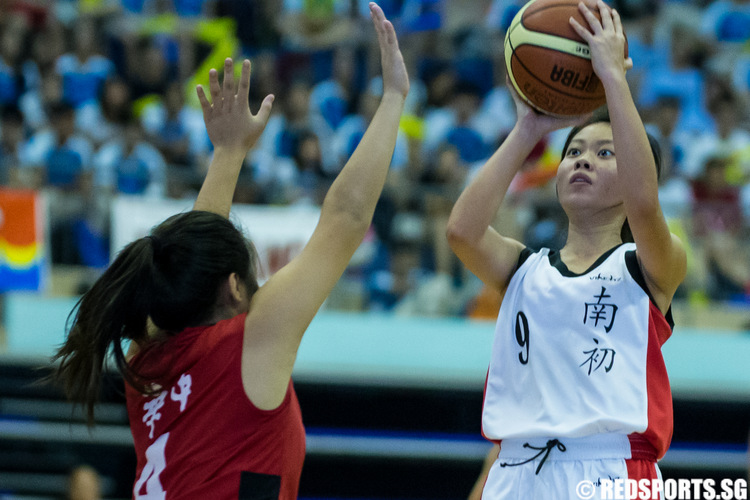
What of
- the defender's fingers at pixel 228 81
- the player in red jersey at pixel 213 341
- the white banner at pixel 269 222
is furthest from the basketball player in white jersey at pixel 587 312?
the white banner at pixel 269 222

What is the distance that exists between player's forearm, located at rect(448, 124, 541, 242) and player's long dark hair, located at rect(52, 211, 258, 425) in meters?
0.79

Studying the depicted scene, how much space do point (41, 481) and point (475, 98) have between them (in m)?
5.98

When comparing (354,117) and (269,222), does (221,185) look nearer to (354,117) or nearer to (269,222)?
(269,222)

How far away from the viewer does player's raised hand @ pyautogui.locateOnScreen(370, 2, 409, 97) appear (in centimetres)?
262

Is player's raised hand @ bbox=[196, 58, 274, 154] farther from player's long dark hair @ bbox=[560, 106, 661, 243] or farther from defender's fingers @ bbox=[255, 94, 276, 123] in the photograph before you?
player's long dark hair @ bbox=[560, 106, 661, 243]

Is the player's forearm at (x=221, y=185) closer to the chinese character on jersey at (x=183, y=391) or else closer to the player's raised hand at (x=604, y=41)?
the chinese character on jersey at (x=183, y=391)

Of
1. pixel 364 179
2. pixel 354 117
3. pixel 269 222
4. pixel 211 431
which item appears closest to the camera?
→ pixel 211 431

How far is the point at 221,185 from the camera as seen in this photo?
3057mm

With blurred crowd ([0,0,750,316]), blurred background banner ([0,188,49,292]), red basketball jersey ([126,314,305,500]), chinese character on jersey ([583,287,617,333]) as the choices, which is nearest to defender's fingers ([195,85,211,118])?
red basketball jersey ([126,314,305,500])

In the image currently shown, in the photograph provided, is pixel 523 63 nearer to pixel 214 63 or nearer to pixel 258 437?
pixel 258 437

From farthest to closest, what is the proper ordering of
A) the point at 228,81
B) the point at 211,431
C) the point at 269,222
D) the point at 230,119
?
1. the point at 269,222
2. the point at 230,119
3. the point at 228,81
4. the point at 211,431

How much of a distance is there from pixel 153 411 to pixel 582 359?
1269mm

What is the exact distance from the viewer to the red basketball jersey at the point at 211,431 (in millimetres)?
2363

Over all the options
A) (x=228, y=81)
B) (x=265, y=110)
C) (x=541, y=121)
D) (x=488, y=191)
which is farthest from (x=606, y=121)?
(x=228, y=81)
